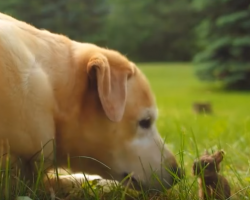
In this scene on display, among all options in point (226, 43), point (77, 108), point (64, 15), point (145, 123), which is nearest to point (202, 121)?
point (145, 123)

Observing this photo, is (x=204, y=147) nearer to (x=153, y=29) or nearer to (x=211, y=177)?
(x=211, y=177)

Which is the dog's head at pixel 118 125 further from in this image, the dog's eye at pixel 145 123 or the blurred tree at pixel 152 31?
the blurred tree at pixel 152 31

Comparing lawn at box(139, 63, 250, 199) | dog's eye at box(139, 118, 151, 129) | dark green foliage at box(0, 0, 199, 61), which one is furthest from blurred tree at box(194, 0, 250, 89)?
dog's eye at box(139, 118, 151, 129)

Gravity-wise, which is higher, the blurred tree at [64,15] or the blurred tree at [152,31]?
the blurred tree at [64,15]

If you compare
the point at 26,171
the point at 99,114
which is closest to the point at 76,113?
the point at 99,114

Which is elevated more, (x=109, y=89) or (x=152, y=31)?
(x=109, y=89)

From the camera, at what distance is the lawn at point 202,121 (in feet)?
→ 7.81

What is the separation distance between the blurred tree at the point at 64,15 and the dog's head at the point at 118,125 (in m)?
4.67

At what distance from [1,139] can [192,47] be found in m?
25.9

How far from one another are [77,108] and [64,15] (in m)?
8.89

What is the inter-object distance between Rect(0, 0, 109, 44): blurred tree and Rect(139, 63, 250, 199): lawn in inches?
81.9

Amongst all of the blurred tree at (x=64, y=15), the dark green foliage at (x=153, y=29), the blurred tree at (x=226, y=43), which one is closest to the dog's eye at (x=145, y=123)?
the blurred tree at (x=64, y=15)

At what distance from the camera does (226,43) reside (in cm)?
1493

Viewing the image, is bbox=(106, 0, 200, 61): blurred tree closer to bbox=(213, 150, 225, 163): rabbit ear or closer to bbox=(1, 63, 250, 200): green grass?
bbox=(1, 63, 250, 200): green grass
